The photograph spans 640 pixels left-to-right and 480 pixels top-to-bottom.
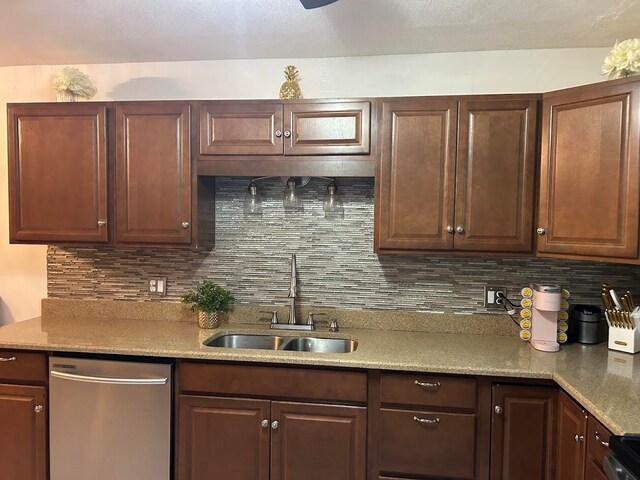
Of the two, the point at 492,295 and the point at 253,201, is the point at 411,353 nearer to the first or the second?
the point at 492,295

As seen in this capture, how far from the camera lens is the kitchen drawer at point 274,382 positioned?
1917 millimetres

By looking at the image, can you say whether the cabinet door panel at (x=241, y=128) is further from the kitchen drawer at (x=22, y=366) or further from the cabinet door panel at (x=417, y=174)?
the kitchen drawer at (x=22, y=366)

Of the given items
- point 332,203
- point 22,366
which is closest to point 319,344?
point 332,203

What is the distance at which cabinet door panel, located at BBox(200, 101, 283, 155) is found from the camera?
7.24 feet

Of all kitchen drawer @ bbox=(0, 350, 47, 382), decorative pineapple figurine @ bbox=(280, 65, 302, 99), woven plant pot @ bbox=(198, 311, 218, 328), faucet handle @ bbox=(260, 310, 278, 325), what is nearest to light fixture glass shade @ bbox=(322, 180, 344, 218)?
decorative pineapple figurine @ bbox=(280, 65, 302, 99)

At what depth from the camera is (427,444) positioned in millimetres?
1872

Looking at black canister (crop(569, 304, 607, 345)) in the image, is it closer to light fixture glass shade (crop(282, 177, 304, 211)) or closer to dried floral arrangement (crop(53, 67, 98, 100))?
light fixture glass shade (crop(282, 177, 304, 211))

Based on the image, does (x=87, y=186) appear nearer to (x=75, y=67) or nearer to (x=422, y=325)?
(x=75, y=67)

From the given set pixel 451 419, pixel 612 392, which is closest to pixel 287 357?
pixel 451 419

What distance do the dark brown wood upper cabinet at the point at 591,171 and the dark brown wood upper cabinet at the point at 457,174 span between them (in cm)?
8

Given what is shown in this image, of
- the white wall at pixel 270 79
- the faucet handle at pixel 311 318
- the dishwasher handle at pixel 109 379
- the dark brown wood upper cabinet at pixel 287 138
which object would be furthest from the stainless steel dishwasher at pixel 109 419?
the dark brown wood upper cabinet at pixel 287 138

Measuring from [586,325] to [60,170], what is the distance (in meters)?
2.81

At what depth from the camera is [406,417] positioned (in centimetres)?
189

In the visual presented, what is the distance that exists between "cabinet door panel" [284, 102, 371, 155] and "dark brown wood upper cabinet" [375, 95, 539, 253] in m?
0.11
